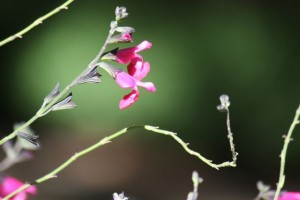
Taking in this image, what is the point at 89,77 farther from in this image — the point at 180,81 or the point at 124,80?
the point at 180,81

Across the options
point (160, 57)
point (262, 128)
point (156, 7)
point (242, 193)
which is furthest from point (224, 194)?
point (156, 7)

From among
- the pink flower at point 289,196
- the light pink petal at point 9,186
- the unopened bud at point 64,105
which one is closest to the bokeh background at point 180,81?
the light pink petal at point 9,186

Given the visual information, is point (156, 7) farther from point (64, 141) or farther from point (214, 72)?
point (64, 141)

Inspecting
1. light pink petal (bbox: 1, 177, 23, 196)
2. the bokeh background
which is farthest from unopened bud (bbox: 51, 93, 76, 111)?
the bokeh background

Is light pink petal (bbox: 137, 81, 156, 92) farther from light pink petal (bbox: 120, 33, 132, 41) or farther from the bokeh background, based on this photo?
the bokeh background

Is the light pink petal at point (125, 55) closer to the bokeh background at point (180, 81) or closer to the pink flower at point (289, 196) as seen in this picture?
the pink flower at point (289, 196)

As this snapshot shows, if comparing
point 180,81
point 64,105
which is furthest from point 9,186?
point 180,81
